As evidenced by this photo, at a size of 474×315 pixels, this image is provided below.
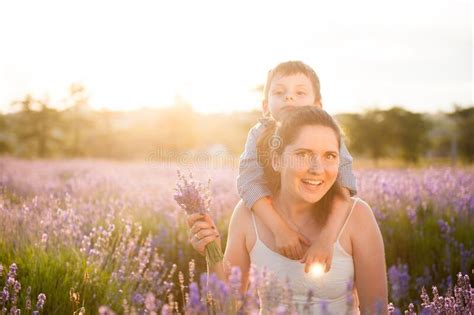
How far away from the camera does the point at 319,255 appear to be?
7.57ft

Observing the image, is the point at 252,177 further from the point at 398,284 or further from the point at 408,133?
the point at 408,133

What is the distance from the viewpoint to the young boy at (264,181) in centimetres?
241

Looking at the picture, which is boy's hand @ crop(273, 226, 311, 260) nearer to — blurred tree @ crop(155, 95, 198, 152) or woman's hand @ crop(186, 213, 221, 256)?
woman's hand @ crop(186, 213, 221, 256)

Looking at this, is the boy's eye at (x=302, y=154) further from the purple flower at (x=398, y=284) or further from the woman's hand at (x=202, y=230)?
the purple flower at (x=398, y=284)

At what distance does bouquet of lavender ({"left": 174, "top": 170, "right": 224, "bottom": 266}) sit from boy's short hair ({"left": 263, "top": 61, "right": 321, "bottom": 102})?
190 centimetres

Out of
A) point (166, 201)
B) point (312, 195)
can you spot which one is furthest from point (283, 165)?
point (166, 201)

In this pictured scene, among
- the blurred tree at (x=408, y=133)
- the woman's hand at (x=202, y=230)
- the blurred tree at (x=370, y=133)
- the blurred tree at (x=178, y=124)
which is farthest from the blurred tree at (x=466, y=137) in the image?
the woman's hand at (x=202, y=230)

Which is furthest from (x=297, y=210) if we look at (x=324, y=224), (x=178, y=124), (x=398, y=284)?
(x=178, y=124)

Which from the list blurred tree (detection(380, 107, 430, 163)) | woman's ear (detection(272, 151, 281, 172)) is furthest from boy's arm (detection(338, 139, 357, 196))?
blurred tree (detection(380, 107, 430, 163))

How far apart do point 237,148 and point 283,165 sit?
46.0 meters

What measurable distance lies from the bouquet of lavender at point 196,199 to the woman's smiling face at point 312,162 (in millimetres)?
459

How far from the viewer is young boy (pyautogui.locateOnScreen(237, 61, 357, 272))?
241 cm

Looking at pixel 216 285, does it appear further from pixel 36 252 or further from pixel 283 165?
pixel 36 252

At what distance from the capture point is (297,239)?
2439mm
